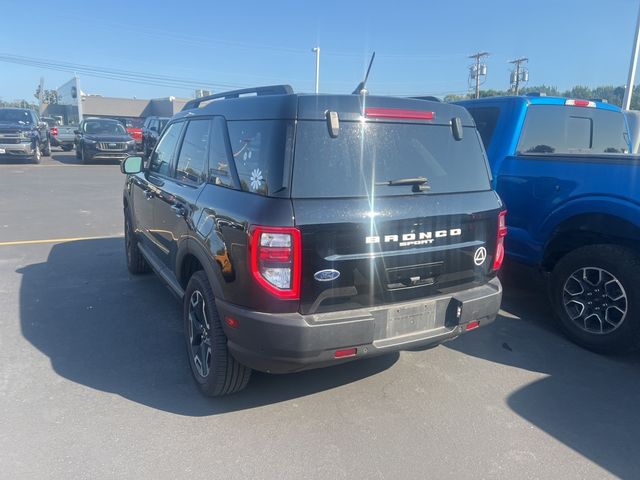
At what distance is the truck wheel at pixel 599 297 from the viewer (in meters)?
3.74

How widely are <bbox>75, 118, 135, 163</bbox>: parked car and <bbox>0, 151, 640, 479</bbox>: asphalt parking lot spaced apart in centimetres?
1615

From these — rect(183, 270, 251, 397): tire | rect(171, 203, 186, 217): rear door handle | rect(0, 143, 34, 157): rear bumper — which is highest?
rect(0, 143, 34, 157): rear bumper

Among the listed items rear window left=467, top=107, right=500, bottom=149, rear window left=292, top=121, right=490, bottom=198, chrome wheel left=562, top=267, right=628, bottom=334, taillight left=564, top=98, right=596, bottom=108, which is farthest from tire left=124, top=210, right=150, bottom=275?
taillight left=564, top=98, right=596, bottom=108

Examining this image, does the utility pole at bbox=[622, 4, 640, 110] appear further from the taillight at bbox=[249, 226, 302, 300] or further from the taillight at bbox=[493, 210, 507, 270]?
the taillight at bbox=[249, 226, 302, 300]

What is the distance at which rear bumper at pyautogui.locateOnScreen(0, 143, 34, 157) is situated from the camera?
1745cm

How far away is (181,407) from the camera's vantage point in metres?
3.13

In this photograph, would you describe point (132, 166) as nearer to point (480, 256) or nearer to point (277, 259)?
point (277, 259)

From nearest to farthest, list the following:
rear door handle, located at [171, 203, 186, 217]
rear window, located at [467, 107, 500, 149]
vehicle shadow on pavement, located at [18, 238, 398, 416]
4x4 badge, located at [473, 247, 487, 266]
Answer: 4x4 badge, located at [473, 247, 487, 266]
vehicle shadow on pavement, located at [18, 238, 398, 416]
rear door handle, located at [171, 203, 186, 217]
rear window, located at [467, 107, 500, 149]

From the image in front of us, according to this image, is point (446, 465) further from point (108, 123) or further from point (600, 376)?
point (108, 123)

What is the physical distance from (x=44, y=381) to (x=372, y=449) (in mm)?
2334

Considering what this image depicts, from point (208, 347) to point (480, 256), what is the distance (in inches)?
75.4

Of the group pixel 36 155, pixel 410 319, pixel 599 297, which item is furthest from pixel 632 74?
pixel 36 155

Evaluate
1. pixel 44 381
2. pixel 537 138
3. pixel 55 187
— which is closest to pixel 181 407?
pixel 44 381

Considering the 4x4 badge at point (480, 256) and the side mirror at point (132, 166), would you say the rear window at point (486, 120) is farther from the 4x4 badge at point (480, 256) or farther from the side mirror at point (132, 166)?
the side mirror at point (132, 166)
